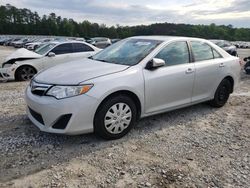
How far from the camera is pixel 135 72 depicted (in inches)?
157

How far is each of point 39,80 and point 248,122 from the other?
3.72 m

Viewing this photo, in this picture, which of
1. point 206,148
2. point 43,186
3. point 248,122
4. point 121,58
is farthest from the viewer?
point 248,122

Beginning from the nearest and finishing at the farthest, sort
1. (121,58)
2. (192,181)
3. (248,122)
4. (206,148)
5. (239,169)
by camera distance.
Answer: (192,181)
(239,169)
(206,148)
(121,58)
(248,122)

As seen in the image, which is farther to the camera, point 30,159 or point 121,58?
point 121,58

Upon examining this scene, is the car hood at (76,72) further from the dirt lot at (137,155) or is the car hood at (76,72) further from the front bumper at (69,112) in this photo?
the dirt lot at (137,155)

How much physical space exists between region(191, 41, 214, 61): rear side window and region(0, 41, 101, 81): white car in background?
5297mm

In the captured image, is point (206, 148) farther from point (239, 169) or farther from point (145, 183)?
point (145, 183)

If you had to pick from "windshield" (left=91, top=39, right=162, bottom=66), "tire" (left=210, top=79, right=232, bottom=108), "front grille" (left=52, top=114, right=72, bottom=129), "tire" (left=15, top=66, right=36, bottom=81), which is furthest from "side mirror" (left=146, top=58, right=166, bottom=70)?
"tire" (left=15, top=66, right=36, bottom=81)

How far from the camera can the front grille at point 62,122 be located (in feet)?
11.4

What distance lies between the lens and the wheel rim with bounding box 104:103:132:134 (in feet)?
12.4

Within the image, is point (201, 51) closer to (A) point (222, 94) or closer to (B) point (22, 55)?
(A) point (222, 94)

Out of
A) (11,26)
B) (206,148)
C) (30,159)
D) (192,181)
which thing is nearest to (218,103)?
(206,148)

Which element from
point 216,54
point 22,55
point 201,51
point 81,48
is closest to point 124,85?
point 201,51

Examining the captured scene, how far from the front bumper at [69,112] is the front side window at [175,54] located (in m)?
1.50
